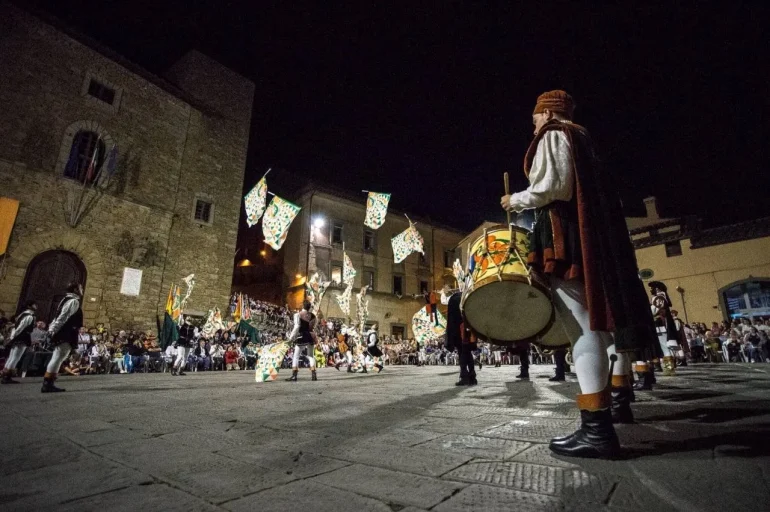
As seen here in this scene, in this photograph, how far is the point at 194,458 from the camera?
1761mm

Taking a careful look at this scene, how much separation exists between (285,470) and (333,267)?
29.0 metres

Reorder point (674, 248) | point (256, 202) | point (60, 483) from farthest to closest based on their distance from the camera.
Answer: point (674, 248), point (256, 202), point (60, 483)

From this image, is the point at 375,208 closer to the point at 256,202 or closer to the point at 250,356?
the point at 256,202

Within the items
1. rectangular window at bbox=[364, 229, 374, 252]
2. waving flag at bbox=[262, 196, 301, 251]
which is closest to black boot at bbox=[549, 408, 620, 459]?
waving flag at bbox=[262, 196, 301, 251]

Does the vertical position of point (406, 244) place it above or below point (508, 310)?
above

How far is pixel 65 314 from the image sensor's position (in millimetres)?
6215

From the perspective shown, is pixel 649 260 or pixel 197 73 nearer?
pixel 197 73

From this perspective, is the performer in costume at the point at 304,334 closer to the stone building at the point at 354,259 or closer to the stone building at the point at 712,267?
the stone building at the point at 354,259

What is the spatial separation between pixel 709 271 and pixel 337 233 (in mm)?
27135

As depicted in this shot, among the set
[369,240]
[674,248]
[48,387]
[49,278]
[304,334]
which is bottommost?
[48,387]

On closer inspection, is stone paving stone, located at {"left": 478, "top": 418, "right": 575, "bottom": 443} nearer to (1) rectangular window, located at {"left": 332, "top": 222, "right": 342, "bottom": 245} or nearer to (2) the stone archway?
(2) the stone archway

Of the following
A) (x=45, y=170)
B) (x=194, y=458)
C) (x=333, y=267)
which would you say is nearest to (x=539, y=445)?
(x=194, y=458)

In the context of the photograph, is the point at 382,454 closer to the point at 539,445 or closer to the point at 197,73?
the point at 539,445

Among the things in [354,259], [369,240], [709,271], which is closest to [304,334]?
[354,259]
